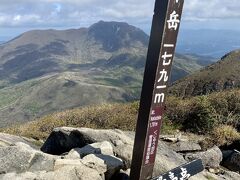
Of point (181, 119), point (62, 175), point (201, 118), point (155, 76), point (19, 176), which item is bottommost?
point (181, 119)

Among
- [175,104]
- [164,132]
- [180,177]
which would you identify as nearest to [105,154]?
[180,177]

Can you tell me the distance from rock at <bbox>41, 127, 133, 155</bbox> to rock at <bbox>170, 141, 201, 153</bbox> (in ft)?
8.46

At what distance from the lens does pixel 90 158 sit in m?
11.1

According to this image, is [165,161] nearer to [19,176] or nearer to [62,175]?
[62,175]

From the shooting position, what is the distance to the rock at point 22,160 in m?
10.4

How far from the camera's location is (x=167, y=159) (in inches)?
492

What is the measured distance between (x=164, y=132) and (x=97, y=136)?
5.86 meters

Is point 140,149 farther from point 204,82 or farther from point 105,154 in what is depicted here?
point 204,82

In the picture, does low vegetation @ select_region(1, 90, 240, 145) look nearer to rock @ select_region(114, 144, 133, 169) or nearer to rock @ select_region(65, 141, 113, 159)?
rock @ select_region(114, 144, 133, 169)

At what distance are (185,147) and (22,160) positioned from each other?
7.24 meters

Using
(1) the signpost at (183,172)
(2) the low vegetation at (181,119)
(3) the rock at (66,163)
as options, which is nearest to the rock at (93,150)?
(3) the rock at (66,163)

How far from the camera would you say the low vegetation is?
61.8 ft

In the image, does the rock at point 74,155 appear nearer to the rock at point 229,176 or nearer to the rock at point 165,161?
the rock at point 165,161

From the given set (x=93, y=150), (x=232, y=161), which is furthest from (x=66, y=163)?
(x=232, y=161)
